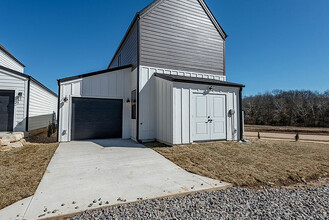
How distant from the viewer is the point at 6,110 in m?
7.23

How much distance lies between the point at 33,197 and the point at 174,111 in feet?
15.3

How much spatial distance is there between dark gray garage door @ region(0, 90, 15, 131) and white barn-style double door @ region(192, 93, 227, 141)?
8.55m

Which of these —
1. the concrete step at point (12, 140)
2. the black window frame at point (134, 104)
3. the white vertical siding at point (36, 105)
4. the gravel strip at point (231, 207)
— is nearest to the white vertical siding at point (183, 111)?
the black window frame at point (134, 104)

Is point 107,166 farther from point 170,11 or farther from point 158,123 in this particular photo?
point 170,11

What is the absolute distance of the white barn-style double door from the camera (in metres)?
6.55

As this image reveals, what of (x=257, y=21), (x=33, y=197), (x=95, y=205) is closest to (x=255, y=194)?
(x=95, y=205)

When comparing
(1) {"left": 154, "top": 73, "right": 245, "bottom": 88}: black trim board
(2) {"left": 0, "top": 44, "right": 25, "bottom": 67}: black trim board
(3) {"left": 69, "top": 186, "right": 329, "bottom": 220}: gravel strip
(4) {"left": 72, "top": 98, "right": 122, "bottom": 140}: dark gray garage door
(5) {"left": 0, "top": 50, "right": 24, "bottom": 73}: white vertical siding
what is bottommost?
(3) {"left": 69, "top": 186, "right": 329, "bottom": 220}: gravel strip

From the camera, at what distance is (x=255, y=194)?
2637 millimetres

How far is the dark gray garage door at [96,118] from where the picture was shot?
24.8 ft

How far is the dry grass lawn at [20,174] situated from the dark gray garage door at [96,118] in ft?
8.26

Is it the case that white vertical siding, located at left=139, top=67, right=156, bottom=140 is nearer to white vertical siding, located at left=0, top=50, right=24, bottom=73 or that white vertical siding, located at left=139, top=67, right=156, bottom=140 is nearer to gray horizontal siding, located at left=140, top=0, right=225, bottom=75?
gray horizontal siding, located at left=140, top=0, right=225, bottom=75

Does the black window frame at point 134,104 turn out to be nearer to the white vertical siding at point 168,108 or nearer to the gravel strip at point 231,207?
the white vertical siding at point 168,108

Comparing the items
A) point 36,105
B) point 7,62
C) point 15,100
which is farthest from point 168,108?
point 7,62

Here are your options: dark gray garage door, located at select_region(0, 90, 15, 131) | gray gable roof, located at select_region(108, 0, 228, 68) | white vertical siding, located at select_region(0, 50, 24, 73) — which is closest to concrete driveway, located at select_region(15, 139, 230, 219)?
dark gray garage door, located at select_region(0, 90, 15, 131)
